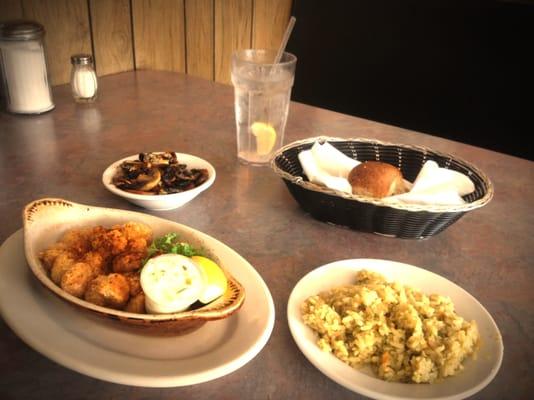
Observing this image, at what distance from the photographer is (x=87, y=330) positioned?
74cm

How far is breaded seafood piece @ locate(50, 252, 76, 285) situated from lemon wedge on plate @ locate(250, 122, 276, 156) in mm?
691

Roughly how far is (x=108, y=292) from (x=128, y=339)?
8cm

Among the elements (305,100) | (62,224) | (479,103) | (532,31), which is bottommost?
(305,100)

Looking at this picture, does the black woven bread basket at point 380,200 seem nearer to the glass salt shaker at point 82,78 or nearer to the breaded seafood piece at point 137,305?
the breaded seafood piece at point 137,305

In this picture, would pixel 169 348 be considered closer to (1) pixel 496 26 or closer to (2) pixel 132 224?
(2) pixel 132 224

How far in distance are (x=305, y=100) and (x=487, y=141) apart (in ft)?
3.54

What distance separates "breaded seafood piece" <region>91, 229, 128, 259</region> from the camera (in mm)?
828

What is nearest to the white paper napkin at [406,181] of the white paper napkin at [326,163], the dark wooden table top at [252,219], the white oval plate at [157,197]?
the white paper napkin at [326,163]

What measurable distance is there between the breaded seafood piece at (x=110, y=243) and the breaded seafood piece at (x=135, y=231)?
0.01 meters

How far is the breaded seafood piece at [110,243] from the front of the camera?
83cm

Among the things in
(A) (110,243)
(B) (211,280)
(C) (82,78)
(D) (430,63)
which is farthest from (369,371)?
(D) (430,63)

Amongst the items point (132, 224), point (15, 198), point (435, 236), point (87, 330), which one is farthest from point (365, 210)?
point (15, 198)

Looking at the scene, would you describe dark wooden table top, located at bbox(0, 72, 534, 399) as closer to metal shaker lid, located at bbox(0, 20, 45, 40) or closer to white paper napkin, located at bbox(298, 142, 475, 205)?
white paper napkin, located at bbox(298, 142, 475, 205)

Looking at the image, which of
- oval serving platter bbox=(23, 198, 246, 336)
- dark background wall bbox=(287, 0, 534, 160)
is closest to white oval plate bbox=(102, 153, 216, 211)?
oval serving platter bbox=(23, 198, 246, 336)
